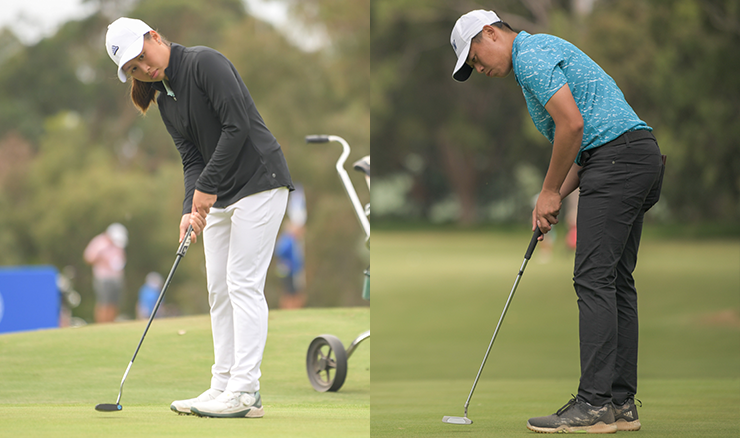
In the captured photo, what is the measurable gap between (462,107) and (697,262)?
14784 millimetres

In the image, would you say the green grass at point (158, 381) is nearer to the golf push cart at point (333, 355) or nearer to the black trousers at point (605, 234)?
the golf push cart at point (333, 355)

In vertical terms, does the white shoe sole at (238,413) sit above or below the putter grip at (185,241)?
below

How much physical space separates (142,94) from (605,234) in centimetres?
185

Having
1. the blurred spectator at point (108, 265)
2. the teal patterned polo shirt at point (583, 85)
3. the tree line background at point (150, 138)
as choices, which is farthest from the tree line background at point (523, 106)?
the teal patterned polo shirt at point (583, 85)

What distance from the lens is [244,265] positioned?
10.5ft

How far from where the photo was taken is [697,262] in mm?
17203

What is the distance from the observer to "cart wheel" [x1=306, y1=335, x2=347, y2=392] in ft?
13.6

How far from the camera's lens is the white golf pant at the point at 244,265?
3184 millimetres

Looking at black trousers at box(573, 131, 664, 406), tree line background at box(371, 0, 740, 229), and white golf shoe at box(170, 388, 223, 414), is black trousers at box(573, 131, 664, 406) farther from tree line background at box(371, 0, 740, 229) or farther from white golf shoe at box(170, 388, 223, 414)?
tree line background at box(371, 0, 740, 229)

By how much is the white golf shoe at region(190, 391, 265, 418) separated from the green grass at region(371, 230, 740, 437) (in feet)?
1.62

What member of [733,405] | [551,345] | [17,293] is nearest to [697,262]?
[551,345]

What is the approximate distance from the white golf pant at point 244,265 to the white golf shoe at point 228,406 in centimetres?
3

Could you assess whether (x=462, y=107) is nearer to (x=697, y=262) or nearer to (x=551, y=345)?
(x=697, y=262)

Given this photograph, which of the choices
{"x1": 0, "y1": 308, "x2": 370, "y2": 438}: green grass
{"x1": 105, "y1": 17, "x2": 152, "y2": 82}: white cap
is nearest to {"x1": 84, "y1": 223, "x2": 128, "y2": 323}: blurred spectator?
{"x1": 0, "y1": 308, "x2": 370, "y2": 438}: green grass
